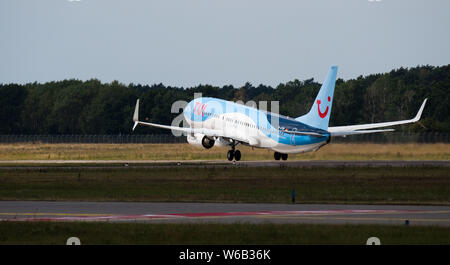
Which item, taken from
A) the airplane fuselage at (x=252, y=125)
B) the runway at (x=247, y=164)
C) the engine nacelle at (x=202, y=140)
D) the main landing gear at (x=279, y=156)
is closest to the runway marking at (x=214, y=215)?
the runway at (x=247, y=164)

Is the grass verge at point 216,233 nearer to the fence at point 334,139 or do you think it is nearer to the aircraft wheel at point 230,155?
the aircraft wheel at point 230,155

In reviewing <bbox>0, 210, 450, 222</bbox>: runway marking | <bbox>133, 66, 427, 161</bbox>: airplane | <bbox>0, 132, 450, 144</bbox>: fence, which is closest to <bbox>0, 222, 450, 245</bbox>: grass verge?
<bbox>0, 210, 450, 222</bbox>: runway marking

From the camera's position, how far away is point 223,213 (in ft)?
113

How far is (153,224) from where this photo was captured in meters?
30.0

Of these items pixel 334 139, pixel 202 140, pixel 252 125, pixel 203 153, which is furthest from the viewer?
pixel 203 153

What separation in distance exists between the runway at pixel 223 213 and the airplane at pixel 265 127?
3152 centimetres

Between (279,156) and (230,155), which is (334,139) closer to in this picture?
(279,156)

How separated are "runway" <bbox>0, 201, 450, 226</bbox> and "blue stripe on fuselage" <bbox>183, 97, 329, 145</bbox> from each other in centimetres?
3098

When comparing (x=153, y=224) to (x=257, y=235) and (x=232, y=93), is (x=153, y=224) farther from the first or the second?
(x=232, y=93)

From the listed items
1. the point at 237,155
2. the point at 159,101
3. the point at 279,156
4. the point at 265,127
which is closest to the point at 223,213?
the point at 265,127

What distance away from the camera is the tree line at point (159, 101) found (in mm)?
132375

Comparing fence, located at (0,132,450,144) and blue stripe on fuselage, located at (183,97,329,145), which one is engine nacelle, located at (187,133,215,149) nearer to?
blue stripe on fuselage, located at (183,97,329,145)

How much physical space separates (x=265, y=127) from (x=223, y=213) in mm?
38988

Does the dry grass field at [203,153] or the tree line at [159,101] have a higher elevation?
the tree line at [159,101]
